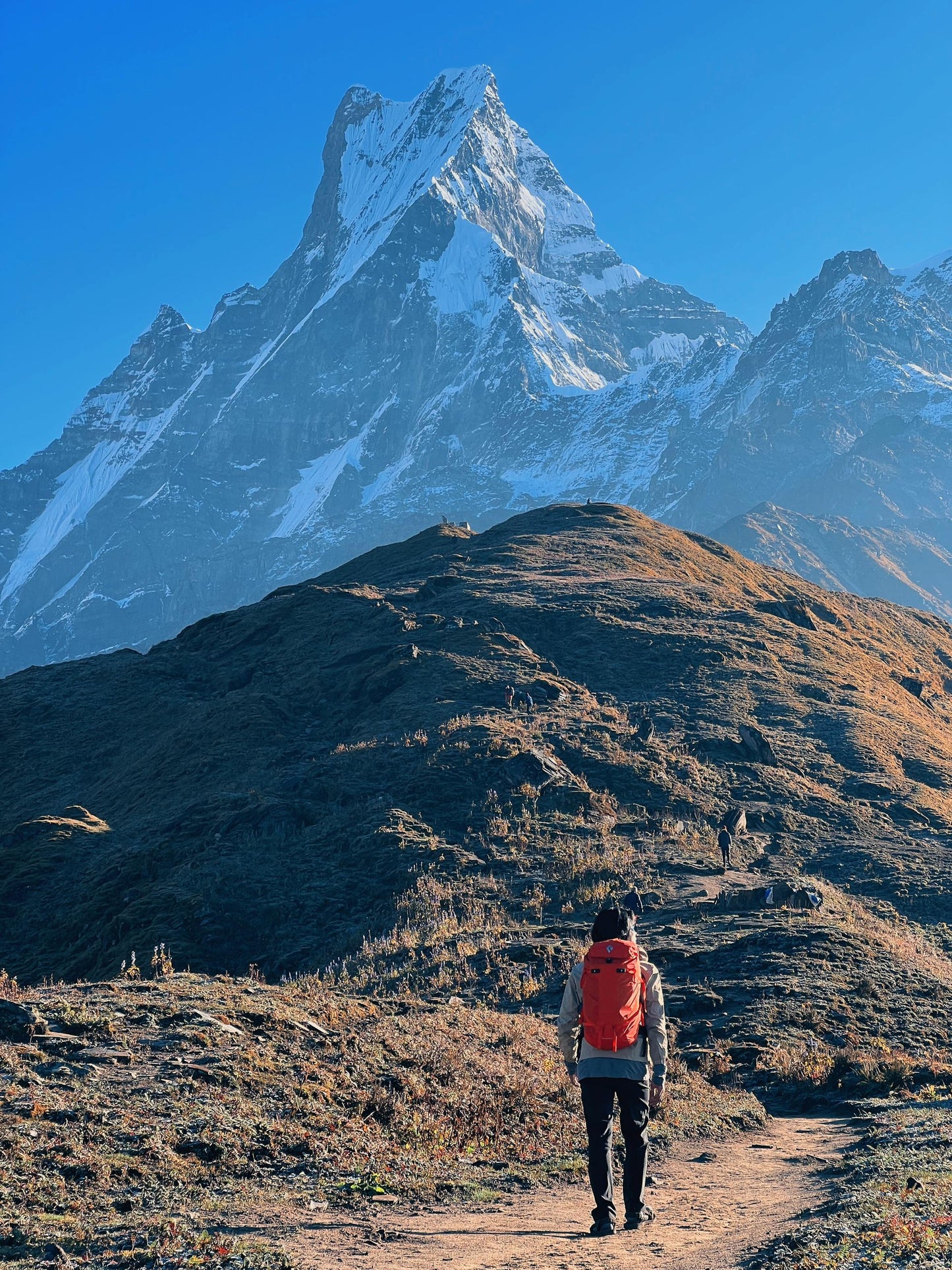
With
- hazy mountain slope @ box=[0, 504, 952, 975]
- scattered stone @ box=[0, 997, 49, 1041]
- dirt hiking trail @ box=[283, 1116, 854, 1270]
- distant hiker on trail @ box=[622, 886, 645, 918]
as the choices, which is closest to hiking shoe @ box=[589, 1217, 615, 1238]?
dirt hiking trail @ box=[283, 1116, 854, 1270]

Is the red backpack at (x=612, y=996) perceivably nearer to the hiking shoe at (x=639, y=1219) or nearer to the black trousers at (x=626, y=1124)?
the black trousers at (x=626, y=1124)

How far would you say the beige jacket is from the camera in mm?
8250

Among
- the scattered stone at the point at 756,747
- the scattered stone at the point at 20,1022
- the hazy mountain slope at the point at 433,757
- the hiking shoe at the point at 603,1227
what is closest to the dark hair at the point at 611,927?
the hiking shoe at the point at 603,1227

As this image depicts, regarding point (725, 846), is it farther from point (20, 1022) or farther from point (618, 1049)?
point (618, 1049)

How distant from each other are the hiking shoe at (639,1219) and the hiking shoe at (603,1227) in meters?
0.23

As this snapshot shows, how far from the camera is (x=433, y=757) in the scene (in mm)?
32719

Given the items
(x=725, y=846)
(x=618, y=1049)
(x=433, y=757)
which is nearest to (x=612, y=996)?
(x=618, y=1049)

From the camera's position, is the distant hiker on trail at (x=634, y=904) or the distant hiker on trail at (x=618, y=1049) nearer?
the distant hiker on trail at (x=618, y=1049)

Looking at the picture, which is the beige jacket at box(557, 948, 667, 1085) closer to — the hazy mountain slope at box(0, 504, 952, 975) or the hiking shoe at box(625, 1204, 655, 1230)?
the hiking shoe at box(625, 1204, 655, 1230)

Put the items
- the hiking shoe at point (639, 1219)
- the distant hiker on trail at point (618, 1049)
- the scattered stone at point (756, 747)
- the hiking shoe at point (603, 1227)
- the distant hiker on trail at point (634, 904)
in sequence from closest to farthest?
the hiking shoe at point (603, 1227) → the hiking shoe at point (639, 1219) → the distant hiker on trail at point (618, 1049) → the distant hiker on trail at point (634, 904) → the scattered stone at point (756, 747)

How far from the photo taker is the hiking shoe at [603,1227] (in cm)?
788

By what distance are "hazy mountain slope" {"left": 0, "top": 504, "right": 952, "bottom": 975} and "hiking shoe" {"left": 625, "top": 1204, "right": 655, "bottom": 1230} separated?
47.7 feet

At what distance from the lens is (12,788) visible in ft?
132

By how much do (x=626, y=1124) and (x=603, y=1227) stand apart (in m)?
0.65
